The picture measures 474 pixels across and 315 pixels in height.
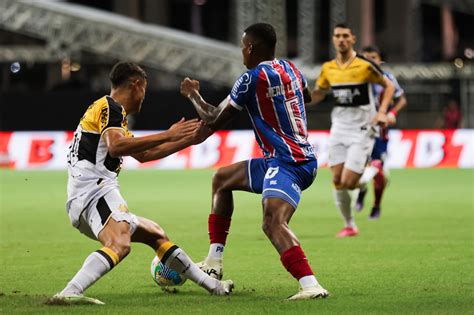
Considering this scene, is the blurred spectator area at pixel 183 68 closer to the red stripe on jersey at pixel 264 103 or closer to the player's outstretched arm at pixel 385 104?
the player's outstretched arm at pixel 385 104

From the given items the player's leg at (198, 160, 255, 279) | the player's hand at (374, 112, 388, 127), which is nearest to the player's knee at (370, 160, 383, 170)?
the player's hand at (374, 112, 388, 127)

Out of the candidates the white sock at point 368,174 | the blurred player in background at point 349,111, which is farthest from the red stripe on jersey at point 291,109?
the white sock at point 368,174

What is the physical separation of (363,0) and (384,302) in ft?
123

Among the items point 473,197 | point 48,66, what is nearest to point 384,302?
point 473,197

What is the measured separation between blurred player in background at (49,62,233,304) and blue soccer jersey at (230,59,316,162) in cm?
53

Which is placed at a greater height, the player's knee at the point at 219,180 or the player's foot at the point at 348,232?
the player's knee at the point at 219,180

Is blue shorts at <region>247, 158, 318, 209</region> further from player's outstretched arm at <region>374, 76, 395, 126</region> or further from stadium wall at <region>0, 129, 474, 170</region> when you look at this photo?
stadium wall at <region>0, 129, 474, 170</region>

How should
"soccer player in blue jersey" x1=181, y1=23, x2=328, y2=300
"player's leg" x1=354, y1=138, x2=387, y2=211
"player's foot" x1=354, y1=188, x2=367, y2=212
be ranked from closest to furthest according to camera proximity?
"soccer player in blue jersey" x1=181, y1=23, x2=328, y2=300 < "player's leg" x1=354, y1=138, x2=387, y2=211 < "player's foot" x1=354, y1=188, x2=367, y2=212

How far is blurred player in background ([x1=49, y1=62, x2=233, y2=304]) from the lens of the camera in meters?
7.95

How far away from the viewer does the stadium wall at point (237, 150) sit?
1104 inches

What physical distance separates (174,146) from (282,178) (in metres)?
0.96

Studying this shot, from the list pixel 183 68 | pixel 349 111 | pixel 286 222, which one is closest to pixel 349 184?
pixel 349 111

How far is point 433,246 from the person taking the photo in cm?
1250

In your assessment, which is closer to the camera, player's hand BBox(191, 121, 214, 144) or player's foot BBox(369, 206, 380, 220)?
player's hand BBox(191, 121, 214, 144)
